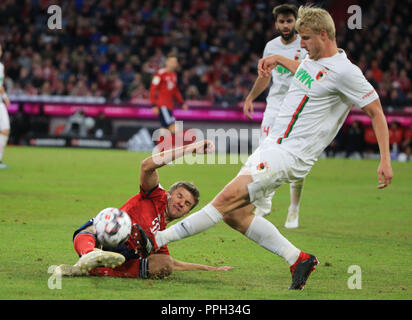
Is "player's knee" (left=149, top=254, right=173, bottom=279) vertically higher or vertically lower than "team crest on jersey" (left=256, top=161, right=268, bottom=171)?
lower

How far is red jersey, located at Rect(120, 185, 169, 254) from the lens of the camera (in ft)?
18.7

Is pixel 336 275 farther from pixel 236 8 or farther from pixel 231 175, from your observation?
pixel 236 8

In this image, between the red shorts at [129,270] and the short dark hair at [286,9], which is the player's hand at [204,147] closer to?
the red shorts at [129,270]

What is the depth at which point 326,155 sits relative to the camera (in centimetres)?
2247

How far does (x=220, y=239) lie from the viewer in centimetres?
793

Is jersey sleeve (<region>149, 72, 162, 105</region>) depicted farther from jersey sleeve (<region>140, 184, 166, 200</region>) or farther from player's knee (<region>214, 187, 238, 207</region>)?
player's knee (<region>214, 187, 238, 207</region>)

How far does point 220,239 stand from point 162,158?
8.90ft

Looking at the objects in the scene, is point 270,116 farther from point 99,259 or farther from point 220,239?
point 99,259

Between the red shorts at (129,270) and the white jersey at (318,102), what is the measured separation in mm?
1461

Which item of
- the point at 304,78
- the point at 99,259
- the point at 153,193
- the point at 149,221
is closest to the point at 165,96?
the point at 153,193

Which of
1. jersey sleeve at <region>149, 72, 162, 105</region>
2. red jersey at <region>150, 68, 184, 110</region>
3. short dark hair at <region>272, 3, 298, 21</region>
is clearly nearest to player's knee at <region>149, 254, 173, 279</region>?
short dark hair at <region>272, 3, 298, 21</region>

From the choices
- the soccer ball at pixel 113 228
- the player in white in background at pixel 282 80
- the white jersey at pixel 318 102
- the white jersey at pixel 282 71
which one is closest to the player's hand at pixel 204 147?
the white jersey at pixel 318 102

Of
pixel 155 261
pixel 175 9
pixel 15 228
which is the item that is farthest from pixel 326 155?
pixel 155 261

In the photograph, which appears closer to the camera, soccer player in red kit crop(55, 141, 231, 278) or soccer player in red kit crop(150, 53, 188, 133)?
soccer player in red kit crop(55, 141, 231, 278)
